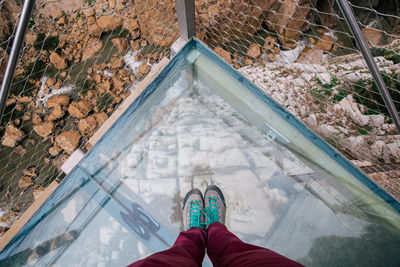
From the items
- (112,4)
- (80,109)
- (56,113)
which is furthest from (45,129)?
(112,4)

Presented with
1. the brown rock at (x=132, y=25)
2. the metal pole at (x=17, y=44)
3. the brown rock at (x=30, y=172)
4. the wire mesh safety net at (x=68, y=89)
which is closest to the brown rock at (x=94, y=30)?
the wire mesh safety net at (x=68, y=89)

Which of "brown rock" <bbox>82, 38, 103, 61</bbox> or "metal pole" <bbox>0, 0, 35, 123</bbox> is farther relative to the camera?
"brown rock" <bbox>82, 38, 103, 61</bbox>

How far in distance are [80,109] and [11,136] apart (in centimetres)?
75

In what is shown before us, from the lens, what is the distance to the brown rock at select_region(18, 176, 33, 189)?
6.94 feet

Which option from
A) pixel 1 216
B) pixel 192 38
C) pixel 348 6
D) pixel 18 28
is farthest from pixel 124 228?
pixel 1 216

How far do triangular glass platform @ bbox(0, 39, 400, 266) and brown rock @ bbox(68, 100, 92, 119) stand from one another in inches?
57.6

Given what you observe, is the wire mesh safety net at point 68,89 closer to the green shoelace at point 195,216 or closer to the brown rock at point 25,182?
the brown rock at point 25,182

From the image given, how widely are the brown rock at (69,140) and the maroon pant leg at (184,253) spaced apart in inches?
71.1

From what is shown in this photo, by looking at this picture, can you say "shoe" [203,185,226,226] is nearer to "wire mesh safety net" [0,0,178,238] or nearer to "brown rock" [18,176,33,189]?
"wire mesh safety net" [0,0,178,238]

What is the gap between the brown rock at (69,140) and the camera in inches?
84.8

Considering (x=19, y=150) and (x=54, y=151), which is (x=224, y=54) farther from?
(x=19, y=150)

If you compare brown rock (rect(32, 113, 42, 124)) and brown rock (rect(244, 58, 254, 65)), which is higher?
brown rock (rect(244, 58, 254, 65))

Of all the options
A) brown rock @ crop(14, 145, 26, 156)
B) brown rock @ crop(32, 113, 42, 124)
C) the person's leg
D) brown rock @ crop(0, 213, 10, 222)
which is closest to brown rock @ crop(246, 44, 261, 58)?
the person's leg

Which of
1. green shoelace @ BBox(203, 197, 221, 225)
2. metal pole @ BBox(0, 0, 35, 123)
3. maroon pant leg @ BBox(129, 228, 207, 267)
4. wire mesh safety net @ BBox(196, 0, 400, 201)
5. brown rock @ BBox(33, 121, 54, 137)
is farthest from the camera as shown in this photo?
brown rock @ BBox(33, 121, 54, 137)
